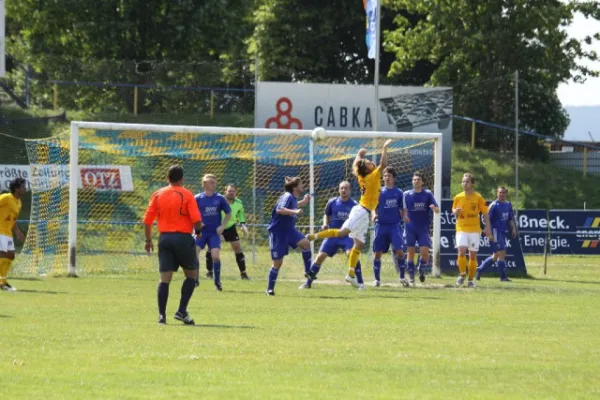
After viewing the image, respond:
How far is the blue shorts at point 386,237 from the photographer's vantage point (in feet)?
74.6

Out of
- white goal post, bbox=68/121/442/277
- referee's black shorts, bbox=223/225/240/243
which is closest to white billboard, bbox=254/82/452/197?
white goal post, bbox=68/121/442/277

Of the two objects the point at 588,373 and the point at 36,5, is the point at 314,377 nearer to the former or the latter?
the point at 588,373

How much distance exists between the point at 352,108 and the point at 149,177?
7.26 metres

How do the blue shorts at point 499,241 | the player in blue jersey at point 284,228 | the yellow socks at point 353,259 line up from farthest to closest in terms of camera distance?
1. the blue shorts at point 499,241
2. the yellow socks at point 353,259
3. the player in blue jersey at point 284,228

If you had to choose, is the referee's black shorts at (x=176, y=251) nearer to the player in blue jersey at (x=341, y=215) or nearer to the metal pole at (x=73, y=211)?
the player in blue jersey at (x=341, y=215)

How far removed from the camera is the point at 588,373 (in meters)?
10.4

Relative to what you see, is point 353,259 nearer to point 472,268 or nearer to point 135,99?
point 472,268

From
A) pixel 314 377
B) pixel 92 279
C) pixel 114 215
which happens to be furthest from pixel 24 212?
pixel 314 377

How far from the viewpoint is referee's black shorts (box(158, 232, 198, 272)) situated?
46.9 feet

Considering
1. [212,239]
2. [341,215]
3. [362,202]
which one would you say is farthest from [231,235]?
[362,202]

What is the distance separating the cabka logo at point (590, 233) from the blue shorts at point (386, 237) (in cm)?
821

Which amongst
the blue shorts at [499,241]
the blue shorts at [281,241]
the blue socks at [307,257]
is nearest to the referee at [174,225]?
the blue shorts at [281,241]

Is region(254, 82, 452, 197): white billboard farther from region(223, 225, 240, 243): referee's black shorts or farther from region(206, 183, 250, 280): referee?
region(223, 225, 240, 243): referee's black shorts

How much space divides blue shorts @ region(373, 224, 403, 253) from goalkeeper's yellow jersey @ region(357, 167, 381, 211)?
248 centimetres
